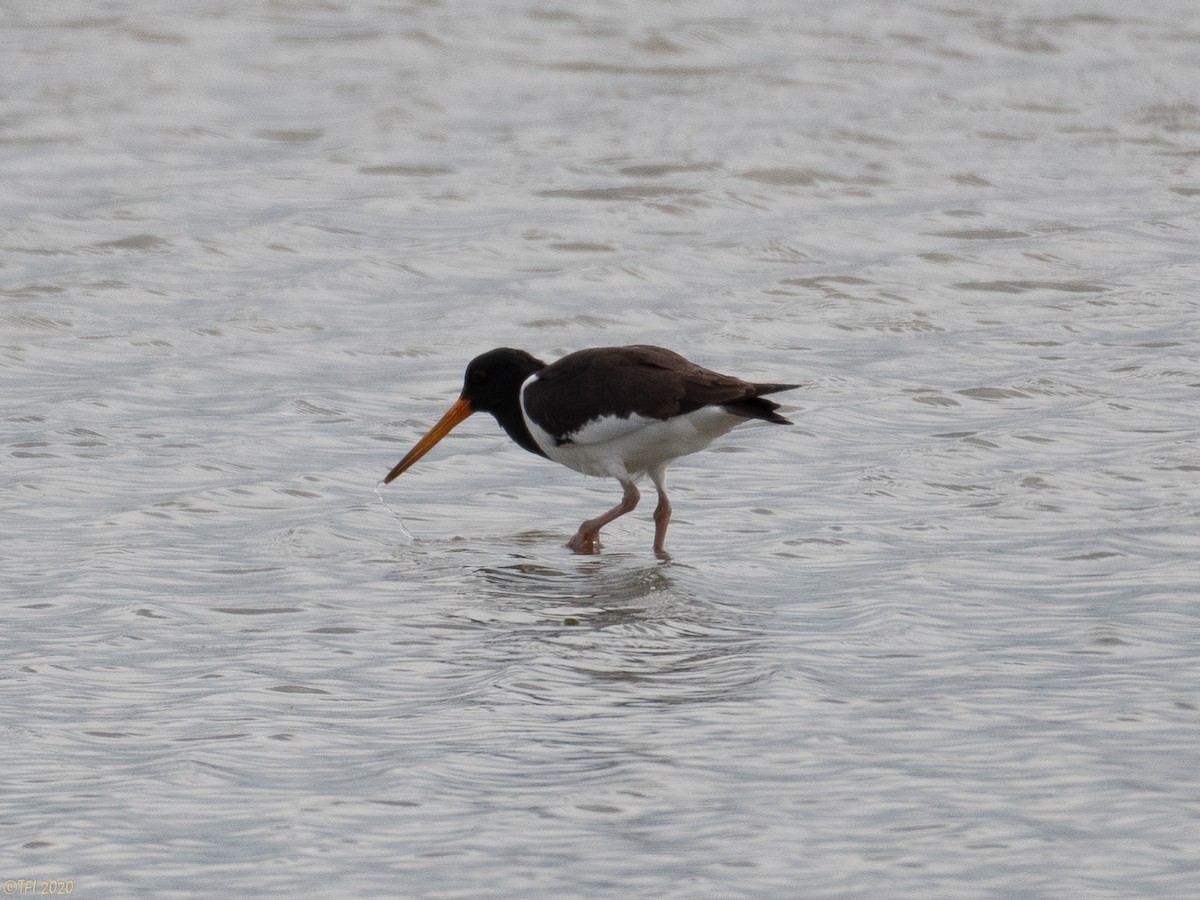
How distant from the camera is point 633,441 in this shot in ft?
25.0

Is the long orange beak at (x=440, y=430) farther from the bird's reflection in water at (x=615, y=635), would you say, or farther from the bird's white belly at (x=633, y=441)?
the bird's reflection in water at (x=615, y=635)

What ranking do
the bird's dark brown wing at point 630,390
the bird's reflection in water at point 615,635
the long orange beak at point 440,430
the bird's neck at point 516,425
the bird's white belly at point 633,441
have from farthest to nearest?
the long orange beak at point 440,430, the bird's neck at point 516,425, the bird's white belly at point 633,441, the bird's dark brown wing at point 630,390, the bird's reflection in water at point 615,635

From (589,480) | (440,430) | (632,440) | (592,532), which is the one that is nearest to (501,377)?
(440,430)

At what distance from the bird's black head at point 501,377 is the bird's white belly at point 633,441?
16.0 inches

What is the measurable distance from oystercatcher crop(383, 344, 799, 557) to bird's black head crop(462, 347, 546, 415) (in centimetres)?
19

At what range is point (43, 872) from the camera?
4418 millimetres

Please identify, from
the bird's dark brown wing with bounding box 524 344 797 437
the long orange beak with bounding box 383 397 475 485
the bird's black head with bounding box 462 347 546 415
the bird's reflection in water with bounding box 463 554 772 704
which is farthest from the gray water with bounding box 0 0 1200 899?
the bird's dark brown wing with bounding box 524 344 797 437

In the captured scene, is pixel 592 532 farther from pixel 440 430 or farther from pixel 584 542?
pixel 440 430

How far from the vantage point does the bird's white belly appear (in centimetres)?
745

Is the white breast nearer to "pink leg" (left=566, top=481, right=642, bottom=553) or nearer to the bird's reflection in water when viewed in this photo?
"pink leg" (left=566, top=481, right=642, bottom=553)

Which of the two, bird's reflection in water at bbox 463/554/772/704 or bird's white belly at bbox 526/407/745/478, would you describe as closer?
bird's reflection in water at bbox 463/554/772/704

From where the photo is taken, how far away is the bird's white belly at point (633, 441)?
293 inches

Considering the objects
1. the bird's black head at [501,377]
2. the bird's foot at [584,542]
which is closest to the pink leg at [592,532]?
the bird's foot at [584,542]

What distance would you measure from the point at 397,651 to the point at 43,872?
A: 1.85 meters
